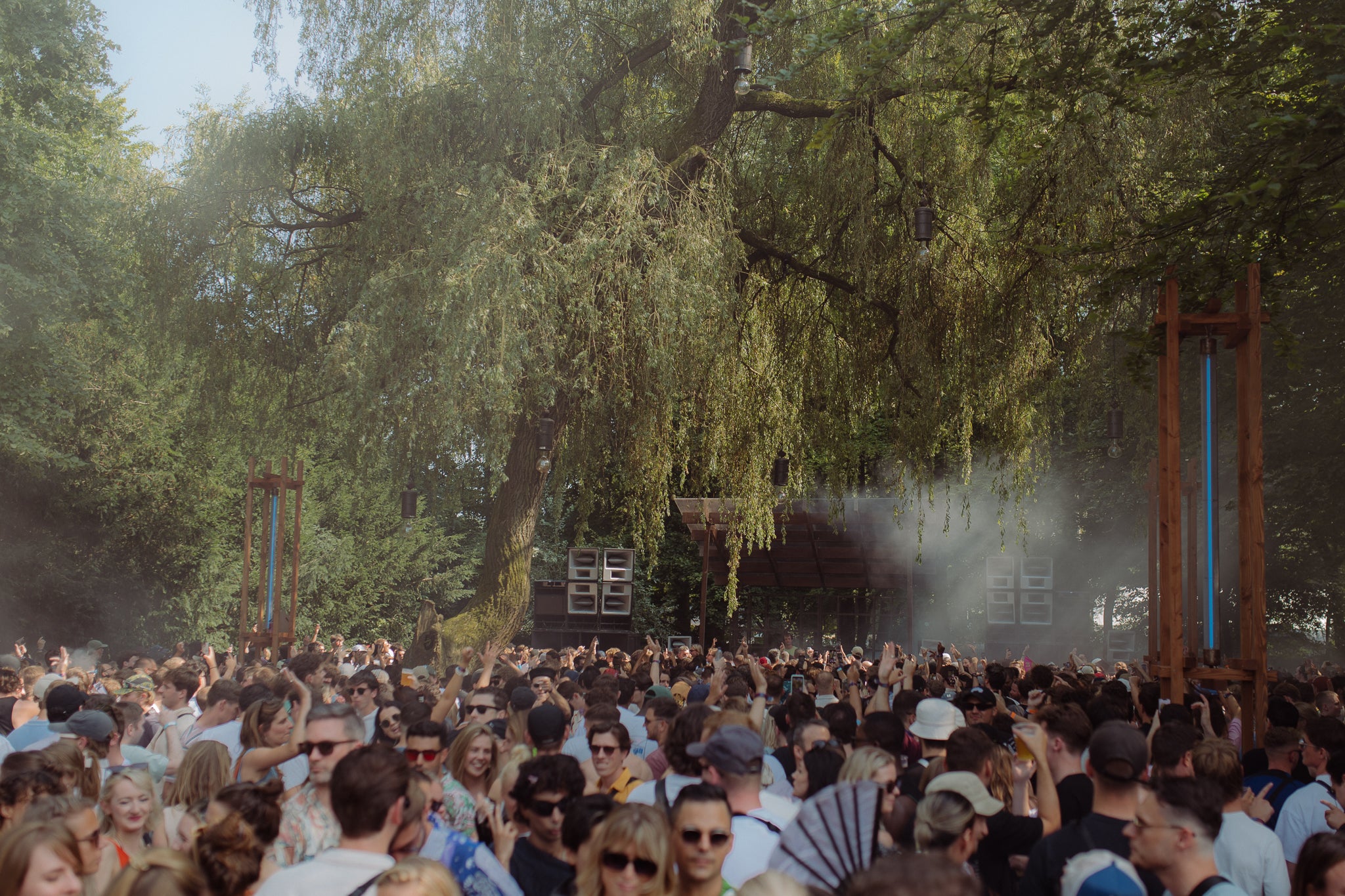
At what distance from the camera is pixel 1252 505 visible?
8375 millimetres

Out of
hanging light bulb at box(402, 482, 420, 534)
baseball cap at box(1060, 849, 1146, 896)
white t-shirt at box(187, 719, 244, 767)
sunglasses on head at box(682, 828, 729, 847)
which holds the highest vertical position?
hanging light bulb at box(402, 482, 420, 534)

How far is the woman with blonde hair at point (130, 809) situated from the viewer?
14.4 feet

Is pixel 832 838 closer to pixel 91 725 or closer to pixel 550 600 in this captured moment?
pixel 91 725

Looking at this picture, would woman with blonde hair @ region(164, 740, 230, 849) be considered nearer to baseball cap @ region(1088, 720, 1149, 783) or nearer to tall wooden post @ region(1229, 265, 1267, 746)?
baseball cap @ region(1088, 720, 1149, 783)

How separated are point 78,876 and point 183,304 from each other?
518 inches

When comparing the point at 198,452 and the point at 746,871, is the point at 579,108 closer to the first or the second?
the point at 746,871

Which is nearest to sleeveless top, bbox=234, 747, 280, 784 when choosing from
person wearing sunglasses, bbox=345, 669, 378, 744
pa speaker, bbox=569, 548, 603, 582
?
person wearing sunglasses, bbox=345, 669, 378, 744

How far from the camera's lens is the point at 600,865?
11.0ft

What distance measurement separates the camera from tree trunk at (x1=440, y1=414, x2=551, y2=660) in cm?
1388

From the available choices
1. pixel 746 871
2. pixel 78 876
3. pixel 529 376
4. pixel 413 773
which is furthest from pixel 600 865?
pixel 529 376

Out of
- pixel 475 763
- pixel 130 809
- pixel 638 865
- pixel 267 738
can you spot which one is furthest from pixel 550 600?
pixel 638 865

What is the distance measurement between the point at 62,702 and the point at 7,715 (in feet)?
4.80

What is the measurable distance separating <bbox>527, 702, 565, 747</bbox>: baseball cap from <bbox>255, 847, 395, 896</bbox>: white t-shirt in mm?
2251

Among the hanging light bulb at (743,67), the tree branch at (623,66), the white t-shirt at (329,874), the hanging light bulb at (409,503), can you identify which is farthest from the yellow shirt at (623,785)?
the hanging light bulb at (409,503)
